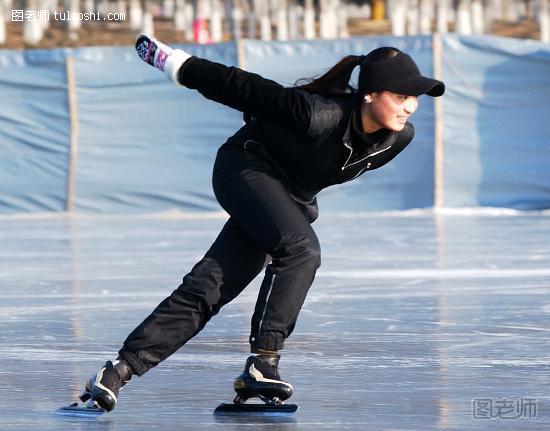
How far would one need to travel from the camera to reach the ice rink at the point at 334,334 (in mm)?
5156

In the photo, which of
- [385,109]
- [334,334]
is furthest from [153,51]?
[334,334]

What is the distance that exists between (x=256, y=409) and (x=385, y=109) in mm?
1153

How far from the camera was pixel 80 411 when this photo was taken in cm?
516

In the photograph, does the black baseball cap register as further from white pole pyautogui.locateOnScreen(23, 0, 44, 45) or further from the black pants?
white pole pyautogui.locateOnScreen(23, 0, 44, 45)

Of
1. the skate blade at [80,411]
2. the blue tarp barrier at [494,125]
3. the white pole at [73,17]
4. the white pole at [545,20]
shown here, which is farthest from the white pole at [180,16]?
the skate blade at [80,411]

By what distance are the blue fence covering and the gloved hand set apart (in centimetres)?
1112

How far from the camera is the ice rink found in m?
5.16

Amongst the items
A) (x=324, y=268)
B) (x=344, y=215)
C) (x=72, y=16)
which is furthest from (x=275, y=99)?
(x=72, y=16)

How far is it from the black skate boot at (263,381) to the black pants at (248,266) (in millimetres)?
56

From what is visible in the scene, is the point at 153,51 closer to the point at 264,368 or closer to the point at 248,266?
the point at 248,266

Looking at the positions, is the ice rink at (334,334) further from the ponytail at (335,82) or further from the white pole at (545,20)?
the white pole at (545,20)

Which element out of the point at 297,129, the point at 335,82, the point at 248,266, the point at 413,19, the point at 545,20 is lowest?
the point at 413,19

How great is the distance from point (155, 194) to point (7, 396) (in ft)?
36.5

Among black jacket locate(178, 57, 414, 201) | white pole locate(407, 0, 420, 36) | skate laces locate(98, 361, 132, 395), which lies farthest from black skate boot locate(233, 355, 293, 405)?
white pole locate(407, 0, 420, 36)
